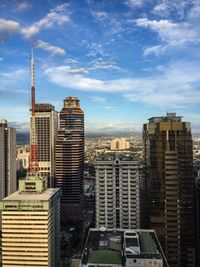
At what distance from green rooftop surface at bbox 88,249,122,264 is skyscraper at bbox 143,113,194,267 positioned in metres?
8.22

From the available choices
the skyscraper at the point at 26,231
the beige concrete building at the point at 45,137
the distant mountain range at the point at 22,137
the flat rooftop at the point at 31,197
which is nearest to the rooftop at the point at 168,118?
the flat rooftop at the point at 31,197

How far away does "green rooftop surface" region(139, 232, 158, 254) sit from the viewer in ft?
60.4

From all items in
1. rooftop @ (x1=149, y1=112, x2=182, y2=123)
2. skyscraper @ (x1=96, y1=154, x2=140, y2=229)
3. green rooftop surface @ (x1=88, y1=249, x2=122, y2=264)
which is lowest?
green rooftop surface @ (x1=88, y1=249, x2=122, y2=264)

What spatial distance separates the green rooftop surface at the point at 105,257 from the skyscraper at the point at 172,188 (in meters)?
8.22

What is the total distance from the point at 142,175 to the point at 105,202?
4.22 meters

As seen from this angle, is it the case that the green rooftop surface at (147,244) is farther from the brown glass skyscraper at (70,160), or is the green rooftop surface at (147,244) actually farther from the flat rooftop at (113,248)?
the brown glass skyscraper at (70,160)

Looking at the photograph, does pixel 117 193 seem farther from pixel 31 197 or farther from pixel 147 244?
pixel 147 244

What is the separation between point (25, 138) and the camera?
44781 millimetres

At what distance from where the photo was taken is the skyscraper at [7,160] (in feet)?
130

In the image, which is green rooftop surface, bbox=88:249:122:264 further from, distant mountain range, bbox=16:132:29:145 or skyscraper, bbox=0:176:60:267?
distant mountain range, bbox=16:132:29:145

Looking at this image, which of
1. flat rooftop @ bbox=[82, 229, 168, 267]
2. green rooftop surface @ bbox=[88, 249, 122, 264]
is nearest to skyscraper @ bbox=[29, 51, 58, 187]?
flat rooftop @ bbox=[82, 229, 168, 267]

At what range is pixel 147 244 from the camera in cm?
1973

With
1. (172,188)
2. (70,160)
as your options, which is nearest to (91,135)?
(70,160)

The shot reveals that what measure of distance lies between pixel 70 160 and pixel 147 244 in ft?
82.1
